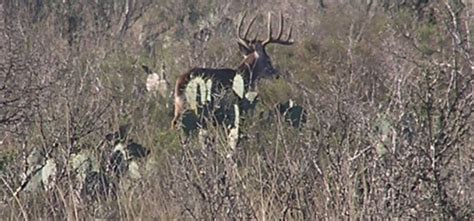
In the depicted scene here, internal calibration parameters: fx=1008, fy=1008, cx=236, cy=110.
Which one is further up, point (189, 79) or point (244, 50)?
point (244, 50)

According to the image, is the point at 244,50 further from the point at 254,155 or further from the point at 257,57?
the point at 254,155

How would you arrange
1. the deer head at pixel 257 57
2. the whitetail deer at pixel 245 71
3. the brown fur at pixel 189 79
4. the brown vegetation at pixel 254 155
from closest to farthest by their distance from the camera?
the brown vegetation at pixel 254 155, the brown fur at pixel 189 79, the whitetail deer at pixel 245 71, the deer head at pixel 257 57

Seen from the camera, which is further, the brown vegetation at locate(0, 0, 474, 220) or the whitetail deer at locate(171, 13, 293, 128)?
the whitetail deer at locate(171, 13, 293, 128)

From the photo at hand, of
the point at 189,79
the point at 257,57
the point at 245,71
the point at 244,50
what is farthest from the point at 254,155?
the point at 244,50

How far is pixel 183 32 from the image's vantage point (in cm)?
1788

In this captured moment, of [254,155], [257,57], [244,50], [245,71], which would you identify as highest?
[244,50]

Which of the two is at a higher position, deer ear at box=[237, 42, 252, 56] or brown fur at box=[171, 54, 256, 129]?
deer ear at box=[237, 42, 252, 56]

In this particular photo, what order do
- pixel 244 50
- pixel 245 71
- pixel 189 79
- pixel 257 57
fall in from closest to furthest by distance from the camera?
pixel 189 79 → pixel 245 71 → pixel 257 57 → pixel 244 50

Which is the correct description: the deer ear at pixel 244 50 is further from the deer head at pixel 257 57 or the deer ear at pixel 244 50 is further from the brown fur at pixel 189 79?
the brown fur at pixel 189 79

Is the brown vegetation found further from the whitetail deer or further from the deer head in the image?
the deer head

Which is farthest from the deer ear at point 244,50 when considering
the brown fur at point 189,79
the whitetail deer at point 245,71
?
the brown fur at point 189,79

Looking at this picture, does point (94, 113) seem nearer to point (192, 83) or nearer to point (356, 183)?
point (192, 83)

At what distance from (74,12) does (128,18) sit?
136 cm

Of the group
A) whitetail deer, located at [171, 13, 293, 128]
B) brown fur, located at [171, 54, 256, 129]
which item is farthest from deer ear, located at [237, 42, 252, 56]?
brown fur, located at [171, 54, 256, 129]
